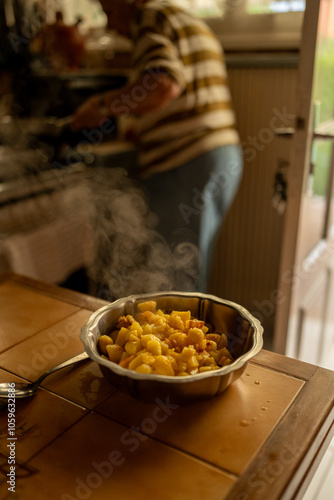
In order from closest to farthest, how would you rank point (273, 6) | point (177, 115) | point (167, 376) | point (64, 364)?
1. point (167, 376)
2. point (64, 364)
3. point (177, 115)
4. point (273, 6)

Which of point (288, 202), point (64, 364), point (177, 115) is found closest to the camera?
point (64, 364)

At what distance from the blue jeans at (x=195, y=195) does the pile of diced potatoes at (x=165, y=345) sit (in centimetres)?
132

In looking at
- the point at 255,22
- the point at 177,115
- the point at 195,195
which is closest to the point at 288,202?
the point at 195,195

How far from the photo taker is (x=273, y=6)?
2410 millimetres

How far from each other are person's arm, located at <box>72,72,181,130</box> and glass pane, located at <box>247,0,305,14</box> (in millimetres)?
841

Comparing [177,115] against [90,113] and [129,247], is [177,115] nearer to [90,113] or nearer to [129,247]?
[90,113]

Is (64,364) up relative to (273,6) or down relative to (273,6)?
down

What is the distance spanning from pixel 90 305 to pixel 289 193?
2.79ft

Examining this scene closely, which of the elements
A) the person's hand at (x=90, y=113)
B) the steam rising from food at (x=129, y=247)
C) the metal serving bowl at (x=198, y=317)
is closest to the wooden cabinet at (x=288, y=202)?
the steam rising from food at (x=129, y=247)

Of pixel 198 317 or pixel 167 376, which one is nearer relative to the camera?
pixel 167 376

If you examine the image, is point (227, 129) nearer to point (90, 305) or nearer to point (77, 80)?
point (77, 80)

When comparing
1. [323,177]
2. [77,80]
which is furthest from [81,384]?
[77,80]

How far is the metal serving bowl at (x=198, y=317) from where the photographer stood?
723 mm

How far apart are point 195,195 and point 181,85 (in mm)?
481
